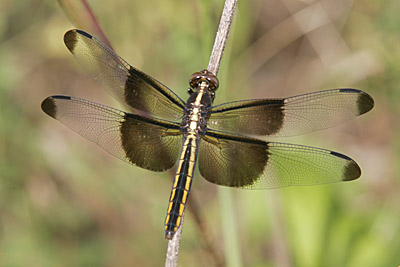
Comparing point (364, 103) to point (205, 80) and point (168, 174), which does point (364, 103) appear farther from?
point (168, 174)

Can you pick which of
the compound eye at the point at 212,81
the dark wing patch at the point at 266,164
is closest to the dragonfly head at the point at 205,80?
the compound eye at the point at 212,81

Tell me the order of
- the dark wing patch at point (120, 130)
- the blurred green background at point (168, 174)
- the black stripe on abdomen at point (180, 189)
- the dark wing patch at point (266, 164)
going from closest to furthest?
1. the black stripe on abdomen at point (180, 189)
2. the dark wing patch at point (266, 164)
3. the dark wing patch at point (120, 130)
4. the blurred green background at point (168, 174)

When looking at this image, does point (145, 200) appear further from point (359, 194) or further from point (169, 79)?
point (359, 194)

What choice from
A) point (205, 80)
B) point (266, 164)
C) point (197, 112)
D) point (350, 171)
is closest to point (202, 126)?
point (197, 112)

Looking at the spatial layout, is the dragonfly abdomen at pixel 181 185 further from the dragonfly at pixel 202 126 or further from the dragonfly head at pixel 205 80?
the dragonfly head at pixel 205 80

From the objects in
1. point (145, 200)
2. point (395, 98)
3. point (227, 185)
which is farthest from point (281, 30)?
point (227, 185)

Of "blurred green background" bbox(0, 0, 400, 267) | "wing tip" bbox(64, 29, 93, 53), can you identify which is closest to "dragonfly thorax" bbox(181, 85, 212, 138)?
"blurred green background" bbox(0, 0, 400, 267)
